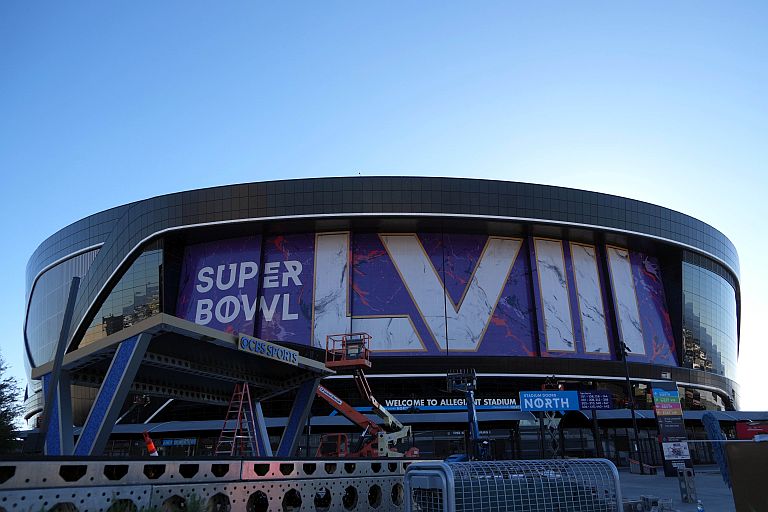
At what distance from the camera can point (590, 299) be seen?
6025cm

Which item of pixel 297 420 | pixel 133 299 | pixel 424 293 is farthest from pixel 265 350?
pixel 133 299

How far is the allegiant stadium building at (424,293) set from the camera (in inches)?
2095

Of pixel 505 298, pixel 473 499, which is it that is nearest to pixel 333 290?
pixel 505 298

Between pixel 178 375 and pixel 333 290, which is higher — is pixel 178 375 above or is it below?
below

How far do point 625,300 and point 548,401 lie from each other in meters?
27.6

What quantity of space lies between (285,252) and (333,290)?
264 inches

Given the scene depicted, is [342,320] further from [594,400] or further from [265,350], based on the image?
[265,350]

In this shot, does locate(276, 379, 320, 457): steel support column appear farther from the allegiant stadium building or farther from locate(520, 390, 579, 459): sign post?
the allegiant stadium building

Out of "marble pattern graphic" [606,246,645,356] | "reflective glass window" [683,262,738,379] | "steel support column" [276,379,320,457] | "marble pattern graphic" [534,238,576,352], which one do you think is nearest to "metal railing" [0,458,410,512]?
"steel support column" [276,379,320,457]

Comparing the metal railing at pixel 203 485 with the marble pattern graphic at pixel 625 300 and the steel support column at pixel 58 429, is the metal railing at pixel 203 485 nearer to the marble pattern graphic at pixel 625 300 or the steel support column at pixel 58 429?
the steel support column at pixel 58 429

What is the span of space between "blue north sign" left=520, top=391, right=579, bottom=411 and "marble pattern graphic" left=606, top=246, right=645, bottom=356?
2283cm

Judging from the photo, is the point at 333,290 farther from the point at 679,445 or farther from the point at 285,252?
the point at 679,445

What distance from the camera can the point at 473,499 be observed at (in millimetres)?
8977

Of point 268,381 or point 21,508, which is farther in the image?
point 268,381
